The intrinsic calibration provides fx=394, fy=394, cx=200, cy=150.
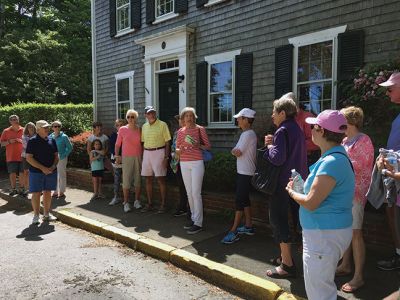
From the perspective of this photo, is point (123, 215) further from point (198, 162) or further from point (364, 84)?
point (364, 84)

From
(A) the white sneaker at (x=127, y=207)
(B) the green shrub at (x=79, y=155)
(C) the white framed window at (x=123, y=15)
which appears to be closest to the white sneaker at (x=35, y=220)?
(A) the white sneaker at (x=127, y=207)

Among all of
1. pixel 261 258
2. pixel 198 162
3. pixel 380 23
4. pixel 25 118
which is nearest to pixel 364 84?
pixel 380 23

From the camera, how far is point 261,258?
490cm

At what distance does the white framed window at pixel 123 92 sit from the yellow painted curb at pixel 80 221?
5.44 m

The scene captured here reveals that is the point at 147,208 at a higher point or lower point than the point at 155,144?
lower

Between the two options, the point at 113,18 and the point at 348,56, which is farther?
the point at 113,18

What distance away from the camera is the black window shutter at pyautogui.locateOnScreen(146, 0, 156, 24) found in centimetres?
1141

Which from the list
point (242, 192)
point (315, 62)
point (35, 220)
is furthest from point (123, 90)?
point (242, 192)

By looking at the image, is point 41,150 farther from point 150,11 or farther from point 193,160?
point 150,11

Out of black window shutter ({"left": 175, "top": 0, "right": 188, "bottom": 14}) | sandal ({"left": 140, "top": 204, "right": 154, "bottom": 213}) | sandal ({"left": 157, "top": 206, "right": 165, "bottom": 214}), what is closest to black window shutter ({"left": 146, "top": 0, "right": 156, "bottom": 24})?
black window shutter ({"left": 175, "top": 0, "right": 188, "bottom": 14})

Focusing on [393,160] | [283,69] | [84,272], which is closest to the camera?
[393,160]

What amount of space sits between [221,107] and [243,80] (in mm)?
1036

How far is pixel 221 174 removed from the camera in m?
7.19

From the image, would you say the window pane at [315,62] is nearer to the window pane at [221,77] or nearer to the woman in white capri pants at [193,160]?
the window pane at [221,77]
